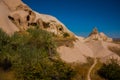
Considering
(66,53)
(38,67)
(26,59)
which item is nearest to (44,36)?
(66,53)

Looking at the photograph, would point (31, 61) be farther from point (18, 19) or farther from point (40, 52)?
point (18, 19)

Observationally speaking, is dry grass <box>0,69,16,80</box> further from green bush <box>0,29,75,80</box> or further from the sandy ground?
the sandy ground

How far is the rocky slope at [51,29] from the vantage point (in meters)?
115

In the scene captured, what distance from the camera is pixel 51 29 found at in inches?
6152

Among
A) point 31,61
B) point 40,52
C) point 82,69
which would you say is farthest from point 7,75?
point 82,69

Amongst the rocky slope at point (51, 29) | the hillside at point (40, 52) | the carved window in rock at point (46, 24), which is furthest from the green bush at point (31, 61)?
the carved window in rock at point (46, 24)

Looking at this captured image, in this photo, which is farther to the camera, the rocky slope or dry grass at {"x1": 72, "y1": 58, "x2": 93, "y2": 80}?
the rocky slope

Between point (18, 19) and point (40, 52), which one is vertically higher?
point (18, 19)

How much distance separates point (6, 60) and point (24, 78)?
16.6 metres

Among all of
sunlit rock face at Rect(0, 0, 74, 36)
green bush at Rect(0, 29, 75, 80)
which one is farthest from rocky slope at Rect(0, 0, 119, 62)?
green bush at Rect(0, 29, 75, 80)

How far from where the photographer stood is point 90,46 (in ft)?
449

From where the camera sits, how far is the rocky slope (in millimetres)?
115438

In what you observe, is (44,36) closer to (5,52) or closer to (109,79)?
(5,52)

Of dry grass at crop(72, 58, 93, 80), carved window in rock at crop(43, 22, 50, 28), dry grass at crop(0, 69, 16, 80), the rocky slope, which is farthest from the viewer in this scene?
carved window in rock at crop(43, 22, 50, 28)
